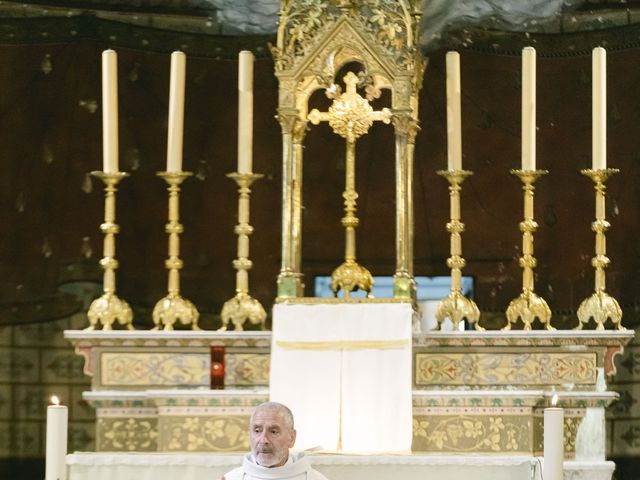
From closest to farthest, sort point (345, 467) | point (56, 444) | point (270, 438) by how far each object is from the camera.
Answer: point (270, 438)
point (56, 444)
point (345, 467)

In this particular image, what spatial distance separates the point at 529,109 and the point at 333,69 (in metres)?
0.95

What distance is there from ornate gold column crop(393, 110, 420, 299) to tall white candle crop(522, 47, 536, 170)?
53 centimetres

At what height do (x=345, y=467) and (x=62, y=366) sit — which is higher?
(x=62, y=366)

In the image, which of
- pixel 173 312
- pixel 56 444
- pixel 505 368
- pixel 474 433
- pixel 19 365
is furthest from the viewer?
pixel 19 365

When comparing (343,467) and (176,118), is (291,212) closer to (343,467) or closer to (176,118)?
(176,118)

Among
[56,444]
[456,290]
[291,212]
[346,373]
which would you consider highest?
[291,212]

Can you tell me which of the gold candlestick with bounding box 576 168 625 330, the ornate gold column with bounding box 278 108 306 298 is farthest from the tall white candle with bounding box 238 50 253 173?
the gold candlestick with bounding box 576 168 625 330

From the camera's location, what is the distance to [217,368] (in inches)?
316

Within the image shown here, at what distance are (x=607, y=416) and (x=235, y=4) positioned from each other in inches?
124

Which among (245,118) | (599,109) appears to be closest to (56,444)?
(245,118)

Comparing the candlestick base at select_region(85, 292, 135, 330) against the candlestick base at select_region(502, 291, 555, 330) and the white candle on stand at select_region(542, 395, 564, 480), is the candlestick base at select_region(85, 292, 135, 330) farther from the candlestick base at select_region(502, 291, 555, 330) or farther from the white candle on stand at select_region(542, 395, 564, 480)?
the white candle on stand at select_region(542, 395, 564, 480)

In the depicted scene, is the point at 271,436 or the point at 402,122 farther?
the point at 402,122

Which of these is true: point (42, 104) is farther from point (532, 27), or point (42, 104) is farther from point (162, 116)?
point (532, 27)

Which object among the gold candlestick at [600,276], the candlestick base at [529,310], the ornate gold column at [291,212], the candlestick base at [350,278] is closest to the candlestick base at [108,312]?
the ornate gold column at [291,212]
